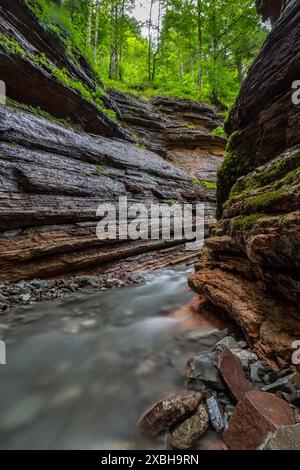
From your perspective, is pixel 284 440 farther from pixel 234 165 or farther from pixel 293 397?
pixel 234 165

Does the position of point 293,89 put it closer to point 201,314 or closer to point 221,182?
point 221,182

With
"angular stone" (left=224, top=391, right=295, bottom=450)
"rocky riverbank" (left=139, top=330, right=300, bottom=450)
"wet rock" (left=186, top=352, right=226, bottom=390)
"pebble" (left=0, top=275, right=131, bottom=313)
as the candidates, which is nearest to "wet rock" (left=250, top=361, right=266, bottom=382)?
"rocky riverbank" (left=139, top=330, right=300, bottom=450)

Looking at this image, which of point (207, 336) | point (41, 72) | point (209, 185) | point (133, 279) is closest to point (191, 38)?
point (209, 185)

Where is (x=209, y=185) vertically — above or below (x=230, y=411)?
above

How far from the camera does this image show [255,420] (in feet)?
5.80

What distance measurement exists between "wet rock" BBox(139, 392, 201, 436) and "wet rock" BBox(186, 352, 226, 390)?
29 cm

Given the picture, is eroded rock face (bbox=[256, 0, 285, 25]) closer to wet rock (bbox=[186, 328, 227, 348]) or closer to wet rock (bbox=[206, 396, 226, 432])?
wet rock (bbox=[186, 328, 227, 348])

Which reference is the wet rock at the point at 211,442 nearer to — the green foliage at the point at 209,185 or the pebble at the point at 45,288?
the pebble at the point at 45,288

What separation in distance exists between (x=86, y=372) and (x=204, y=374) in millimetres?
1561

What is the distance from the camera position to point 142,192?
33.7 ft

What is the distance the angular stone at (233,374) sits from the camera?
2.23 meters

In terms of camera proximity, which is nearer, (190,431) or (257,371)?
(190,431)

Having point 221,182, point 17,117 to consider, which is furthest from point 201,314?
point 17,117

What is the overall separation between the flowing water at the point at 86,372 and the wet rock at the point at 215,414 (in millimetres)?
500
